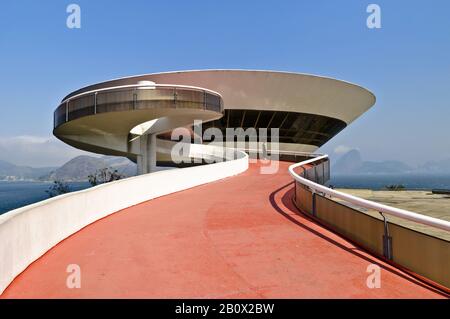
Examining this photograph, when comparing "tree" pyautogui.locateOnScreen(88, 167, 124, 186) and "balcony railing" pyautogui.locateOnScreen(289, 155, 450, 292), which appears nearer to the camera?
"balcony railing" pyautogui.locateOnScreen(289, 155, 450, 292)

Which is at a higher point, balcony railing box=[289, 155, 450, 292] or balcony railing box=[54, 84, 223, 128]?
balcony railing box=[54, 84, 223, 128]

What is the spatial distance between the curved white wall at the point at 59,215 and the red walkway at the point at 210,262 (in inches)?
7.8

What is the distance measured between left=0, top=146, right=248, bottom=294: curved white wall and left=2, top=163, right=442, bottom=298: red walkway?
0.20 metres

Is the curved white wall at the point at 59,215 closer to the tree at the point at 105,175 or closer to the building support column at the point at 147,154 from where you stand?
the building support column at the point at 147,154

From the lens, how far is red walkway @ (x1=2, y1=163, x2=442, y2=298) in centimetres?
399

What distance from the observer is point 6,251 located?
4.27 metres

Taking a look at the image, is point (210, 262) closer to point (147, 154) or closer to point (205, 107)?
point (205, 107)

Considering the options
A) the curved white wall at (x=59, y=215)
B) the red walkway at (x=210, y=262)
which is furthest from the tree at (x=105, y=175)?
the red walkway at (x=210, y=262)

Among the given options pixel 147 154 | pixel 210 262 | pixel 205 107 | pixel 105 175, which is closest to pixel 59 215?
pixel 210 262

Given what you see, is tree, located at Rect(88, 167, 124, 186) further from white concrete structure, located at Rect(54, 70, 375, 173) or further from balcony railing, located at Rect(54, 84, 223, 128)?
balcony railing, located at Rect(54, 84, 223, 128)

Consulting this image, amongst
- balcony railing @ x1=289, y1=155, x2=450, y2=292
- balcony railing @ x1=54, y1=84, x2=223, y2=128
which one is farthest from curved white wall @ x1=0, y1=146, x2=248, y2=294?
balcony railing @ x1=54, y1=84, x2=223, y2=128

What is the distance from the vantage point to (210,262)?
4984mm

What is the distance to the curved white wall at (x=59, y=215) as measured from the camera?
437 centimetres
